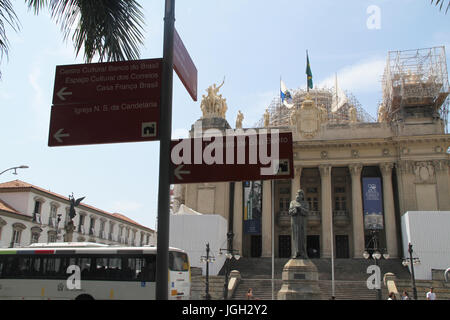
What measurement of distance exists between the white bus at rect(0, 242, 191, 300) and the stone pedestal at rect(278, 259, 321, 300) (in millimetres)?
4904

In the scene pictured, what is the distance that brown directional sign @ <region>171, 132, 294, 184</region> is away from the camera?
474cm

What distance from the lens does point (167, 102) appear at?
4.84 m

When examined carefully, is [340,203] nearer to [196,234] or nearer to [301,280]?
[196,234]

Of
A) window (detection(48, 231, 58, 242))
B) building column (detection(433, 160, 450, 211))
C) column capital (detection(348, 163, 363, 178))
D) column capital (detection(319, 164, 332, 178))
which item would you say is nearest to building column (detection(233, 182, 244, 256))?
column capital (detection(319, 164, 332, 178))

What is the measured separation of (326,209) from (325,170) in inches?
152

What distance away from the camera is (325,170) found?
42469 mm

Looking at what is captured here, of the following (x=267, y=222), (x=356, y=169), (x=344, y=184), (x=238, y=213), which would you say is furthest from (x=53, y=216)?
(x=356, y=169)

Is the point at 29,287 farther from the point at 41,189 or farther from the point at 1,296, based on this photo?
the point at 41,189

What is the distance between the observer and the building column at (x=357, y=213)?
130 feet

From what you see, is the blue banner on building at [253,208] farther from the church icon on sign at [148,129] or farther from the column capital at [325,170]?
the church icon on sign at [148,129]

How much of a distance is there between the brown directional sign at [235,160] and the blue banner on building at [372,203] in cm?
3670

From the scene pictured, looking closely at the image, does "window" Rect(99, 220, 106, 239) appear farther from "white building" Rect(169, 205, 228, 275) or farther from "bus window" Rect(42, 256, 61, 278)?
"bus window" Rect(42, 256, 61, 278)

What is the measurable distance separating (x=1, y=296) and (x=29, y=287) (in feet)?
4.34
